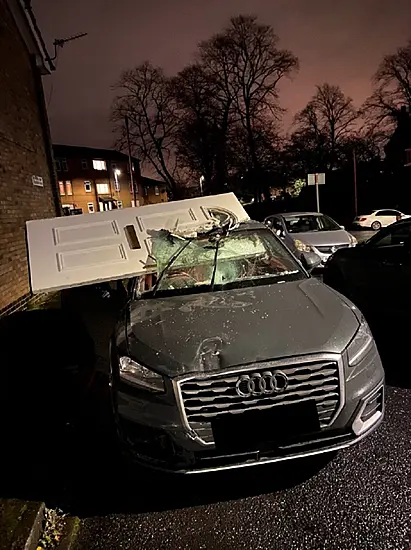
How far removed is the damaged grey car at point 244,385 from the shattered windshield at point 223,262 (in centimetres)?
68

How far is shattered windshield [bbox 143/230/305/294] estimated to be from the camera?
3797mm

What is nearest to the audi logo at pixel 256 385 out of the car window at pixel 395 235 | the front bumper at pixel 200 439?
the front bumper at pixel 200 439

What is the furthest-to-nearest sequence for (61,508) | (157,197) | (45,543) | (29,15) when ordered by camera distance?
(157,197), (29,15), (61,508), (45,543)

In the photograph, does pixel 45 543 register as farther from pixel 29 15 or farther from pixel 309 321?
pixel 29 15

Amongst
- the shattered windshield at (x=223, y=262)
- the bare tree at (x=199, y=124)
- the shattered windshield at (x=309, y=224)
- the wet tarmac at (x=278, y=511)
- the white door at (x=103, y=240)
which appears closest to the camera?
the wet tarmac at (x=278, y=511)

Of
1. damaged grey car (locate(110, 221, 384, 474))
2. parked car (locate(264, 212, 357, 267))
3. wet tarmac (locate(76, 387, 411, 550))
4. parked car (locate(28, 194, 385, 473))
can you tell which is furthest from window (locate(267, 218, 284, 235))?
wet tarmac (locate(76, 387, 411, 550))

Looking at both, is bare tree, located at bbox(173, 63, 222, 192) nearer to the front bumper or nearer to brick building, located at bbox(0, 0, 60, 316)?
brick building, located at bbox(0, 0, 60, 316)

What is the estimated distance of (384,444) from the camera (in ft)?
10.4

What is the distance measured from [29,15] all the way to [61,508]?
1140 centimetres

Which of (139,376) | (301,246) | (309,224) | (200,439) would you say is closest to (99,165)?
(309,224)

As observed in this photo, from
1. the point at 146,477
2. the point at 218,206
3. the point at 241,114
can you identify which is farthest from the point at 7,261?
the point at 241,114

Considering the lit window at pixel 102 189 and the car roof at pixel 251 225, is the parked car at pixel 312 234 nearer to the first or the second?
the car roof at pixel 251 225

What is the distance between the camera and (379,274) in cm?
546

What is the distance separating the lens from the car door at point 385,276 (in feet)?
16.4
